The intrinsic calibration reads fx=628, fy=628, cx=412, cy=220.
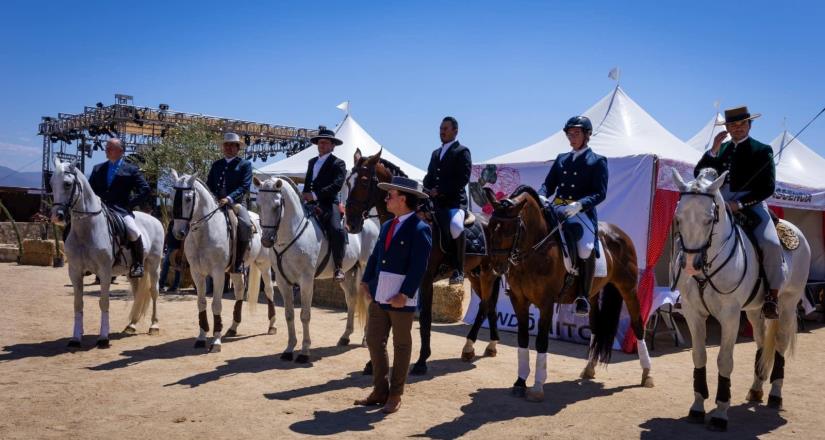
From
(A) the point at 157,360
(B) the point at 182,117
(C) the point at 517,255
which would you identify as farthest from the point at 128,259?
(B) the point at 182,117

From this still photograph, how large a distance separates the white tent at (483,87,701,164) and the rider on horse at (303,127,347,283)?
404 centimetres

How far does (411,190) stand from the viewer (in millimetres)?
5418

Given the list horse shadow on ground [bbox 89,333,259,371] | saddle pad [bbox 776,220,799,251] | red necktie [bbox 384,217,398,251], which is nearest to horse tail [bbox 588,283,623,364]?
saddle pad [bbox 776,220,799,251]

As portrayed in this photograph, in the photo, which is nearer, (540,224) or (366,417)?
(366,417)

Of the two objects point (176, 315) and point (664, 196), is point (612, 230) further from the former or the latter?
point (176, 315)

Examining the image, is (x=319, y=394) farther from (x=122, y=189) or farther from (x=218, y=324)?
(x=122, y=189)

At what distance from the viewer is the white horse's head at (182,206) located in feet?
25.4

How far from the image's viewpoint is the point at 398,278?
17.5 feet

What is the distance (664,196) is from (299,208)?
537 cm

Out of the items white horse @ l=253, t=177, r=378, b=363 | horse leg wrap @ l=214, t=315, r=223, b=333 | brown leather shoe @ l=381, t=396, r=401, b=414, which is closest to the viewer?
brown leather shoe @ l=381, t=396, r=401, b=414

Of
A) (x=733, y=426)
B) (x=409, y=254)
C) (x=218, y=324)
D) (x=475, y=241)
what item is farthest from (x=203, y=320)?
(x=733, y=426)

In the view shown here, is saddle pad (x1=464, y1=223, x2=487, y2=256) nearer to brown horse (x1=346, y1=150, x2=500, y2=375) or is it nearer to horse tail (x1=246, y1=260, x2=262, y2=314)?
brown horse (x1=346, y1=150, x2=500, y2=375)

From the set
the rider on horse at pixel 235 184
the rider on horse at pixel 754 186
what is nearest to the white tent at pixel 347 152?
the rider on horse at pixel 235 184

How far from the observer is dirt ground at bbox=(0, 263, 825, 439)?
5191 mm
